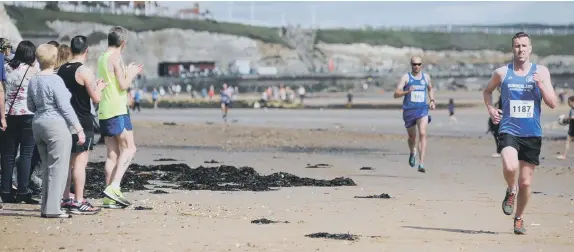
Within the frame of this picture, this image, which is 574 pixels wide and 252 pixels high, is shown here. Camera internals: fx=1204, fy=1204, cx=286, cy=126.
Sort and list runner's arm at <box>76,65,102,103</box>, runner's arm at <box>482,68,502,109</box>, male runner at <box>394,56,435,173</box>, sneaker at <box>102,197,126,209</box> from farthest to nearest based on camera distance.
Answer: male runner at <box>394,56,435,173</box> → sneaker at <box>102,197,126,209</box> → runner's arm at <box>76,65,102,103</box> → runner's arm at <box>482,68,502,109</box>

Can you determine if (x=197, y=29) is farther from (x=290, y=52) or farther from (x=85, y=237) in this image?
(x=85, y=237)

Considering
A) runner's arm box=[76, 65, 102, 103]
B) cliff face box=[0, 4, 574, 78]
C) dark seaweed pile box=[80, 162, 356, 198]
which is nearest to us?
runner's arm box=[76, 65, 102, 103]

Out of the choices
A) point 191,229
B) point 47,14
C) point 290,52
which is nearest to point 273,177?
point 191,229

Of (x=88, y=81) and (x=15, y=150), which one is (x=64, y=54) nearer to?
(x=88, y=81)

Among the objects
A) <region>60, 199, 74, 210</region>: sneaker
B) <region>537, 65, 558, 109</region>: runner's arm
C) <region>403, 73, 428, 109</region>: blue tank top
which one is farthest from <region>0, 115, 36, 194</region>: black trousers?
<region>403, 73, 428, 109</region>: blue tank top

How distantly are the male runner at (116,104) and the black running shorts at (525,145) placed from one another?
3.64 meters

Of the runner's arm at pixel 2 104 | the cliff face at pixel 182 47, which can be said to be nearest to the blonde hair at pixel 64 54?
the runner's arm at pixel 2 104

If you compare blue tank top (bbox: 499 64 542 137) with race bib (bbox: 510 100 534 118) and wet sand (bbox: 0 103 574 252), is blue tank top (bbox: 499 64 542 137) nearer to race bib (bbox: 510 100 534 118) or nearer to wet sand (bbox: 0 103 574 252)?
race bib (bbox: 510 100 534 118)

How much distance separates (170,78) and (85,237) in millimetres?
106453

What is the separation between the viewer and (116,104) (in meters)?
11.5

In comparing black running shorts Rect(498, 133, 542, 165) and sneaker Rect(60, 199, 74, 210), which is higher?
black running shorts Rect(498, 133, 542, 165)

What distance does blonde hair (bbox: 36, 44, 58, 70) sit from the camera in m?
10.6

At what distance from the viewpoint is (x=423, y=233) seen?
387 inches

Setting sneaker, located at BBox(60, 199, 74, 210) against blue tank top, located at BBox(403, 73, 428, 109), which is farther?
blue tank top, located at BBox(403, 73, 428, 109)
